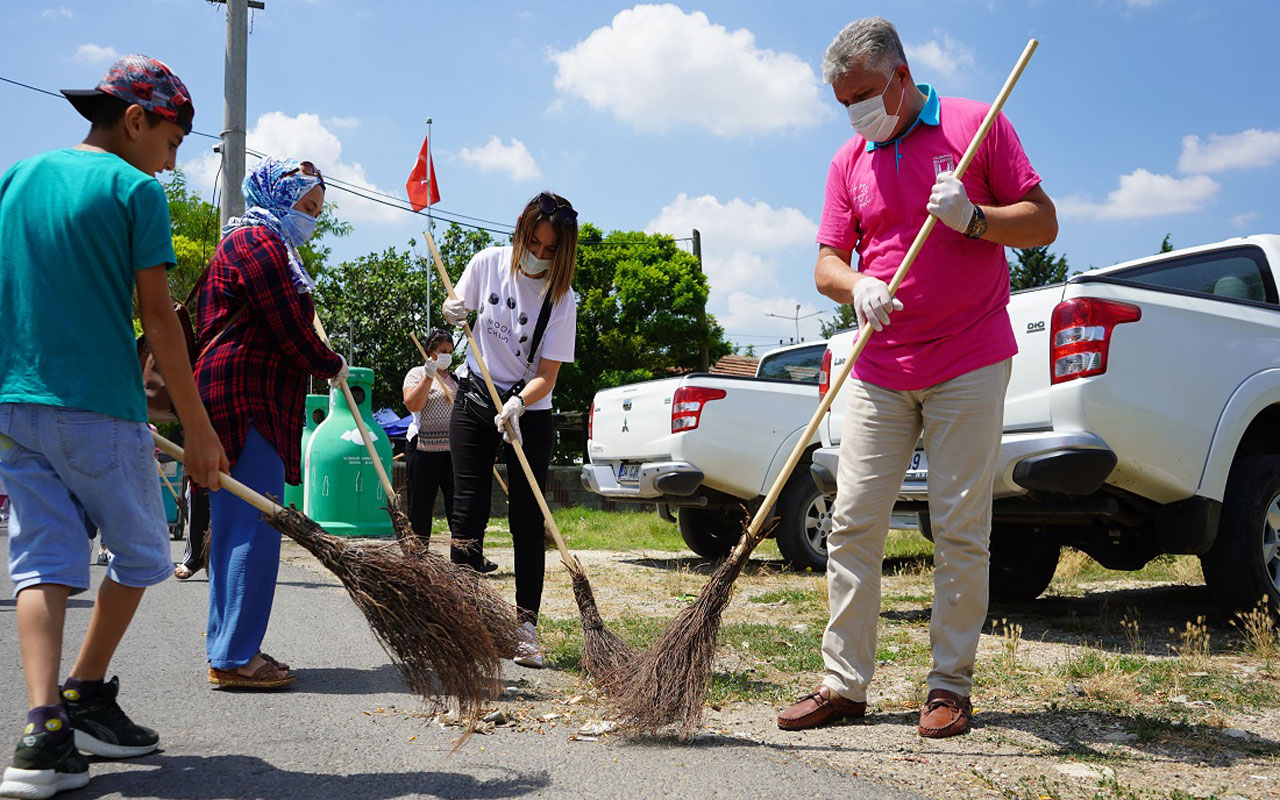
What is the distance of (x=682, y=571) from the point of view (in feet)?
27.0

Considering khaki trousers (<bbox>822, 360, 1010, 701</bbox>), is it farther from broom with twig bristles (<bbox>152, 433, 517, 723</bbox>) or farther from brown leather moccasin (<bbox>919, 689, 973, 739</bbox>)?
broom with twig bristles (<bbox>152, 433, 517, 723</bbox>)

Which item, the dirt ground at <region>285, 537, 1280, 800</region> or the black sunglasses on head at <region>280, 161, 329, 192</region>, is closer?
the dirt ground at <region>285, 537, 1280, 800</region>

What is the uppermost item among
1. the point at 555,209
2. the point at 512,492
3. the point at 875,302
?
the point at 555,209

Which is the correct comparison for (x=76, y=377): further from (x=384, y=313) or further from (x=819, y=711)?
(x=384, y=313)

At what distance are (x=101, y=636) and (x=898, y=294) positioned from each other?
269 cm

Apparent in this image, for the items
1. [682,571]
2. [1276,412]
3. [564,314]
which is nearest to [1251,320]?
[1276,412]

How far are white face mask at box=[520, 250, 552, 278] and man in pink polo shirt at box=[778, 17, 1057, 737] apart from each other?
57.6 inches

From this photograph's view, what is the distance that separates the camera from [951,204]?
3.36m

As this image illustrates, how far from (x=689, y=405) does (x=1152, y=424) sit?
399cm

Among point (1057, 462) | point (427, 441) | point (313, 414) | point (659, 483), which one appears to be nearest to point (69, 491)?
point (1057, 462)

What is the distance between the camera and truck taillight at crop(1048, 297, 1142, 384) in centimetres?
479

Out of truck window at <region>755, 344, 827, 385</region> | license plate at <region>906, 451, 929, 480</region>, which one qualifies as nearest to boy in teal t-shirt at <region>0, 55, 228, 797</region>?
license plate at <region>906, 451, 929, 480</region>

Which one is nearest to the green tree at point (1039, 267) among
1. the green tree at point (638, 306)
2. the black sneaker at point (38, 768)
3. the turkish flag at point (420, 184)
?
the green tree at point (638, 306)

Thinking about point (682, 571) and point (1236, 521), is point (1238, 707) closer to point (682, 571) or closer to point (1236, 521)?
point (1236, 521)
